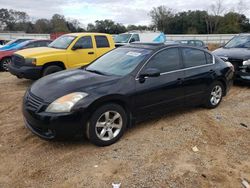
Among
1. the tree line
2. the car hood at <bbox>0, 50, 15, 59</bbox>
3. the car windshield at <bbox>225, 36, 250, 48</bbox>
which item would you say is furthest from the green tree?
the car windshield at <bbox>225, 36, 250, 48</bbox>

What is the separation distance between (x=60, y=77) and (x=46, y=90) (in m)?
0.55

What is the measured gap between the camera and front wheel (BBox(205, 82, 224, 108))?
6348mm

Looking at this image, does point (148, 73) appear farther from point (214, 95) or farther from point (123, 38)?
point (123, 38)

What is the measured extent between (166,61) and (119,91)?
4.56ft

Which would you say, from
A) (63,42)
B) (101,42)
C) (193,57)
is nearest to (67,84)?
(193,57)

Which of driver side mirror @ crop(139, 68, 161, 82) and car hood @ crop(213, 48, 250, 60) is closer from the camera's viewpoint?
driver side mirror @ crop(139, 68, 161, 82)

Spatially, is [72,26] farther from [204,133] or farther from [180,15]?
[204,133]

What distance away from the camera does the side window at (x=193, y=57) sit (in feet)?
19.0

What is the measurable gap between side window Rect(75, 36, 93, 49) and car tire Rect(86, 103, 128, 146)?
5.38 meters

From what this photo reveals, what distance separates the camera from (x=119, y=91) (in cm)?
450

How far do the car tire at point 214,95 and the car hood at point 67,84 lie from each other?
264 centimetres

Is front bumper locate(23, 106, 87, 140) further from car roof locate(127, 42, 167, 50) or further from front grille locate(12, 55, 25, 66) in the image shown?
front grille locate(12, 55, 25, 66)

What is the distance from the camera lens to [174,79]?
537 centimetres

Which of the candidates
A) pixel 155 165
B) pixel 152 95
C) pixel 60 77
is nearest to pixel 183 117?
pixel 152 95
